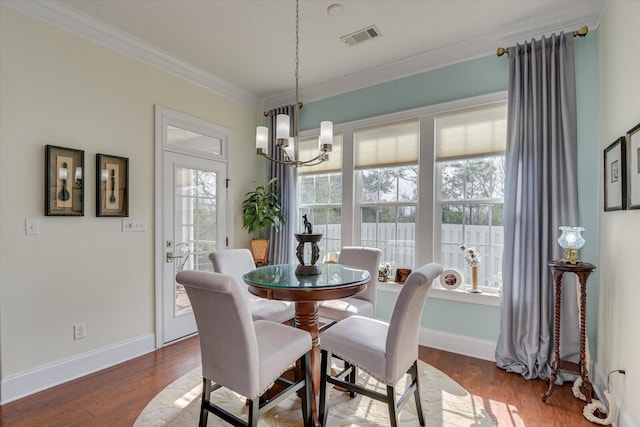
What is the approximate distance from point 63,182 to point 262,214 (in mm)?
2007

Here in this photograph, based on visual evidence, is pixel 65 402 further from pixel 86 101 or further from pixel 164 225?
pixel 86 101

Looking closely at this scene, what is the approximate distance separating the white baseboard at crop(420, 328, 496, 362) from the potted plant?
213 centimetres

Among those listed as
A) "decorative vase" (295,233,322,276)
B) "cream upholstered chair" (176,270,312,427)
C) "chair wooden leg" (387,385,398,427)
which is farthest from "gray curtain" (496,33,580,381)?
"cream upholstered chair" (176,270,312,427)

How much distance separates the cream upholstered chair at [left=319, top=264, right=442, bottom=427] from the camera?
172cm

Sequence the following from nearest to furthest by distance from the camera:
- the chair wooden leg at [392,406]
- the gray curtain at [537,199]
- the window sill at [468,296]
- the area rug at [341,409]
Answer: the chair wooden leg at [392,406] < the area rug at [341,409] < the gray curtain at [537,199] < the window sill at [468,296]

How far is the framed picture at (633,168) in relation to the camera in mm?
1742

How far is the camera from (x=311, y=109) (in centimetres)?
415

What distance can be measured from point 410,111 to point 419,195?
35.6 inches

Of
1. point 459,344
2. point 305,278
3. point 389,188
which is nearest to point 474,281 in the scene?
point 459,344

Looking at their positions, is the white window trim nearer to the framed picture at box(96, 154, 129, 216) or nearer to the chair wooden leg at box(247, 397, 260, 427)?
the chair wooden leg at box(247, 397, 260, 427)

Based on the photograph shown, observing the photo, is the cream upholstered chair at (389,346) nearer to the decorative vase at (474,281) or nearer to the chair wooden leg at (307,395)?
the chair wooden leg at (307,395)

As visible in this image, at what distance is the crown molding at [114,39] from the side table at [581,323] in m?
3.88

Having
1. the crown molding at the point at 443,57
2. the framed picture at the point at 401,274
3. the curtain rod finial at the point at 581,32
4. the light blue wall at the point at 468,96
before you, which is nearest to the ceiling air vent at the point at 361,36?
the crown molding at the point at 443,57

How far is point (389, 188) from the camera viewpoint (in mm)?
3609
